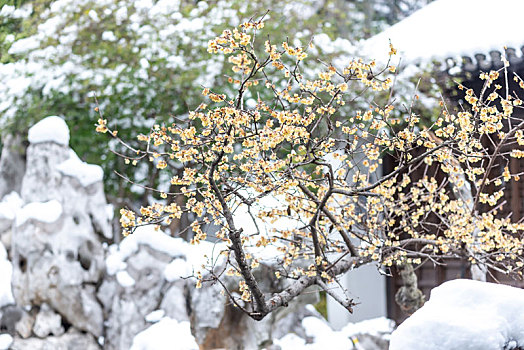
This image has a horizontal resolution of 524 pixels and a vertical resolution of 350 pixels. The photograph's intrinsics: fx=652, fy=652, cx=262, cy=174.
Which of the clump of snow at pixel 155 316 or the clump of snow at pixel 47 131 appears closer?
the clump of snow at pixel 155 316

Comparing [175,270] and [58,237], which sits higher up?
[58,237]

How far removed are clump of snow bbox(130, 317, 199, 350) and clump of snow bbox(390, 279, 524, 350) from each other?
3.33m

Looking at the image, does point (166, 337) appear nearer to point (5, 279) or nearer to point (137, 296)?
point (137, 296)

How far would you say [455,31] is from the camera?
7.75m

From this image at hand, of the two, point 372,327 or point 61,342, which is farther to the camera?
point 372,327

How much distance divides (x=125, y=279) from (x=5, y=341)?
4.01ft

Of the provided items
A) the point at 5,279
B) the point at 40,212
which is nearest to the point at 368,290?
the point at 40,212

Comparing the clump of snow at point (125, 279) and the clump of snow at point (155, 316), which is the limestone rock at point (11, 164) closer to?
the clump of snow at point (125, 279)

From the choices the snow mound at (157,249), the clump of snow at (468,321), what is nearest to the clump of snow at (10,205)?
the snow mound at (157,249)

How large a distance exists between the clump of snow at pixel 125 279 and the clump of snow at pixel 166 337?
0.46m

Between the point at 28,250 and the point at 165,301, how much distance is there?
1.41 m

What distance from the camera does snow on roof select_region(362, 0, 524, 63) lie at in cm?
701

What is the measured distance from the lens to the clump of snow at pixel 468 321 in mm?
2695

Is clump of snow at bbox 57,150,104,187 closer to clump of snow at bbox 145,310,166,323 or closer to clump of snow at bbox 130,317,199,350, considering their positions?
clump of snow at bbox 145,310,166,323
